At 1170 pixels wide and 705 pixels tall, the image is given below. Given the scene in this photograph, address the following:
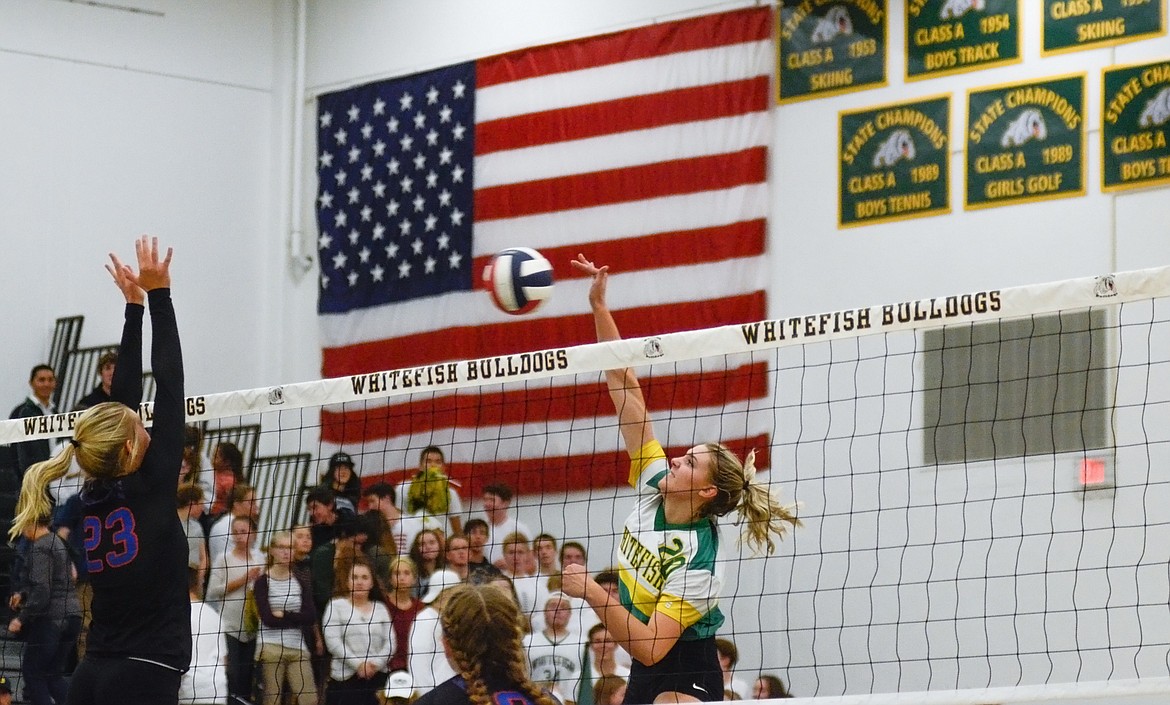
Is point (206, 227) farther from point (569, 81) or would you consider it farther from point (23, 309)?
point (569, 81)

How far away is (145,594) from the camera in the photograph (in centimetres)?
604

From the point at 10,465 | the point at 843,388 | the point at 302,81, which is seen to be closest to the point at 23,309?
the point at 10,465

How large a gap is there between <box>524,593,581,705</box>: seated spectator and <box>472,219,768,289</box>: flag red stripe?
421cm

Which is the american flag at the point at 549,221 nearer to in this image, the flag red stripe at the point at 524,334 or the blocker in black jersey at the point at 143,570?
the flag red stripe at the point at 524,334

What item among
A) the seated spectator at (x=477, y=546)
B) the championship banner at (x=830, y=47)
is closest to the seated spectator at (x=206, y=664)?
the seated spectator at (x=477, y=546)

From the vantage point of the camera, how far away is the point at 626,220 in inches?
618

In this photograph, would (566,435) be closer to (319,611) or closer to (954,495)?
(954,495)

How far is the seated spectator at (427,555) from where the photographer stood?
12.0m

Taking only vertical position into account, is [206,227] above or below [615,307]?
above

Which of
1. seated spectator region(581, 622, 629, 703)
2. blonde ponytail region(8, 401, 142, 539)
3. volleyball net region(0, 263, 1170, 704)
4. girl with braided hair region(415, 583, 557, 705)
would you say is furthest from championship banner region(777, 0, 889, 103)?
girl with braided hair region(415, 583, 557, 705)

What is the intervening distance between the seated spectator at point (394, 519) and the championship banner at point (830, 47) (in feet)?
16.4

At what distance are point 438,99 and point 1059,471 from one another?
7.77 m

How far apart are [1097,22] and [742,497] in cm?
756

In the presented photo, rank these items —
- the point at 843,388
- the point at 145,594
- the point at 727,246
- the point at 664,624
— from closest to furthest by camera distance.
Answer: the point at 145,594 → the point at 664,624 → the point at 843,388 → the point at 727,246
